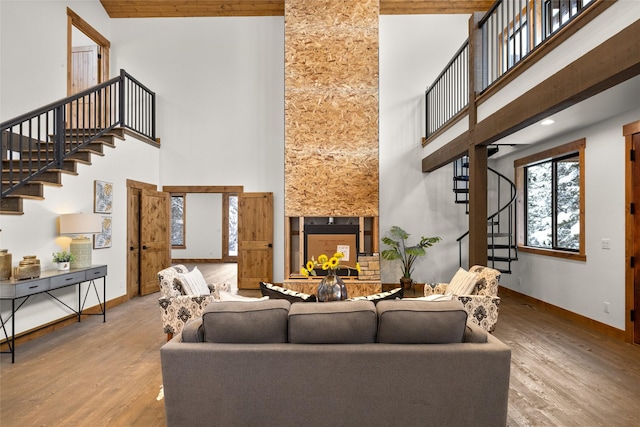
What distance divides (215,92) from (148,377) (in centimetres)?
592

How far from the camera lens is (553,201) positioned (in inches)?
240

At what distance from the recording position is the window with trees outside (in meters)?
5.43

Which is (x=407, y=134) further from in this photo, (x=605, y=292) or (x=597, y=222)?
(x=605, y=292)

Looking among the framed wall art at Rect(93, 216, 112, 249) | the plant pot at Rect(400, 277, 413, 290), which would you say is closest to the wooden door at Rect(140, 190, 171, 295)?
the framed wall art at Rect(93, 216, 112, 249)

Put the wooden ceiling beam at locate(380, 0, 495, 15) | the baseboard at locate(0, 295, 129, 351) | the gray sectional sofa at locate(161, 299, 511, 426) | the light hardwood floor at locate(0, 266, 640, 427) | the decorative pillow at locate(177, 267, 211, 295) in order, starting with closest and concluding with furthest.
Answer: the gray sectional sofa at locate(161, 299, 511, 426), the light hardwood floor at locate(0, 266, 640, 427), the decorative pillow at locate(177, 267, 211, 295), the baseboard at locate(0, 295, 129, 351), the wooden ceiling beam at locate(380, 0, 495, 15)

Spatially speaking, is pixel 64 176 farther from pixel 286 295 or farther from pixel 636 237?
pixel 636 237

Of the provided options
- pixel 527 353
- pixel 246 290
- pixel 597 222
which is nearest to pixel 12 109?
pixel 246 290

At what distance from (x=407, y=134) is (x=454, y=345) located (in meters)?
5.97

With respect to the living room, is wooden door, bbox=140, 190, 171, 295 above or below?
below

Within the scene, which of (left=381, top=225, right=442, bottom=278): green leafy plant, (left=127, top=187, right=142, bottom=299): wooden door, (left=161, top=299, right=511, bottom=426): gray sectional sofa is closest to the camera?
(left=161, top=299, right=511, bottom=426): gray sectional sofa

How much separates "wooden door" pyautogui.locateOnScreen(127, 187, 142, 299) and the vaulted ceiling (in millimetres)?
3671

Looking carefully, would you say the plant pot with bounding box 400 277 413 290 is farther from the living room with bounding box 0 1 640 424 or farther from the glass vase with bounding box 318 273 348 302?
the glass vase with bounding box 318 273 348 302

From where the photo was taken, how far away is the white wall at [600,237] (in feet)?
14.8

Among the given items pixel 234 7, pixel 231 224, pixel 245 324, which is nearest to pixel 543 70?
pixel 245 324
